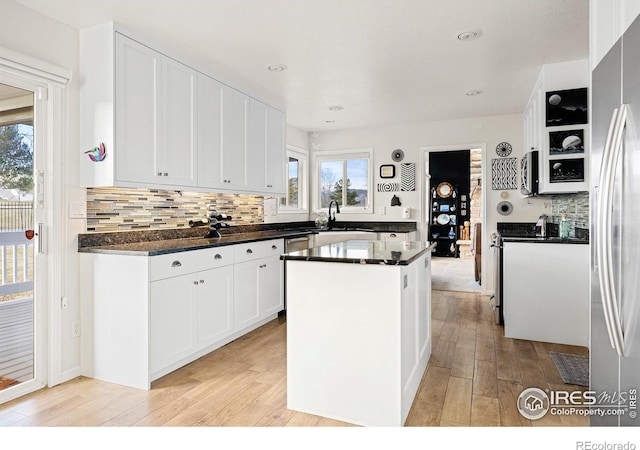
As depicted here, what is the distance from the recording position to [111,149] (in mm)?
2715

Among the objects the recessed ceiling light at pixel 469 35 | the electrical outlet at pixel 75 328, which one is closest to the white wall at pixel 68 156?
the electrical outlet at pixel 75 328

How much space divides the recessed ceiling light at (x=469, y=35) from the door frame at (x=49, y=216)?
2.80 m

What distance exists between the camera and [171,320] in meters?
2.80

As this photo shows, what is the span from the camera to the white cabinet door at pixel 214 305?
308cm

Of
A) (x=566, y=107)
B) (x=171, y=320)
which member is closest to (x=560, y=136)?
(x=566, y=107)

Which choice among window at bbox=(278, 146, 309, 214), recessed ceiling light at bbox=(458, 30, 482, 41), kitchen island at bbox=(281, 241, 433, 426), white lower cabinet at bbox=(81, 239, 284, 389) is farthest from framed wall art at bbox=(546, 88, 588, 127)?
window at bbox=(278, 146, 309, 214)

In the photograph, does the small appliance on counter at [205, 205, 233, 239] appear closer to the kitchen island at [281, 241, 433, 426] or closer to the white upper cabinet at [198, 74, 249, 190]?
the white upper cabinet at [198, 74, 249, 190]

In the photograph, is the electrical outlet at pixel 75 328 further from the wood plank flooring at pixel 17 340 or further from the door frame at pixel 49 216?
the wood plank flooring at pixel 17 340

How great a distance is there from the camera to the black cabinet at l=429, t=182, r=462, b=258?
32.9 ft

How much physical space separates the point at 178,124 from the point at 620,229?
3.01 meters

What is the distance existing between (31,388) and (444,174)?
9.52 meters

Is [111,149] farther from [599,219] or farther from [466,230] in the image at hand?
[466,230]

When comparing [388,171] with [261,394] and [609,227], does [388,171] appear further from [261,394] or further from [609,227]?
[609,227]

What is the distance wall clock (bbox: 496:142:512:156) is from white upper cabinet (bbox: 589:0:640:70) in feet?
12.1
